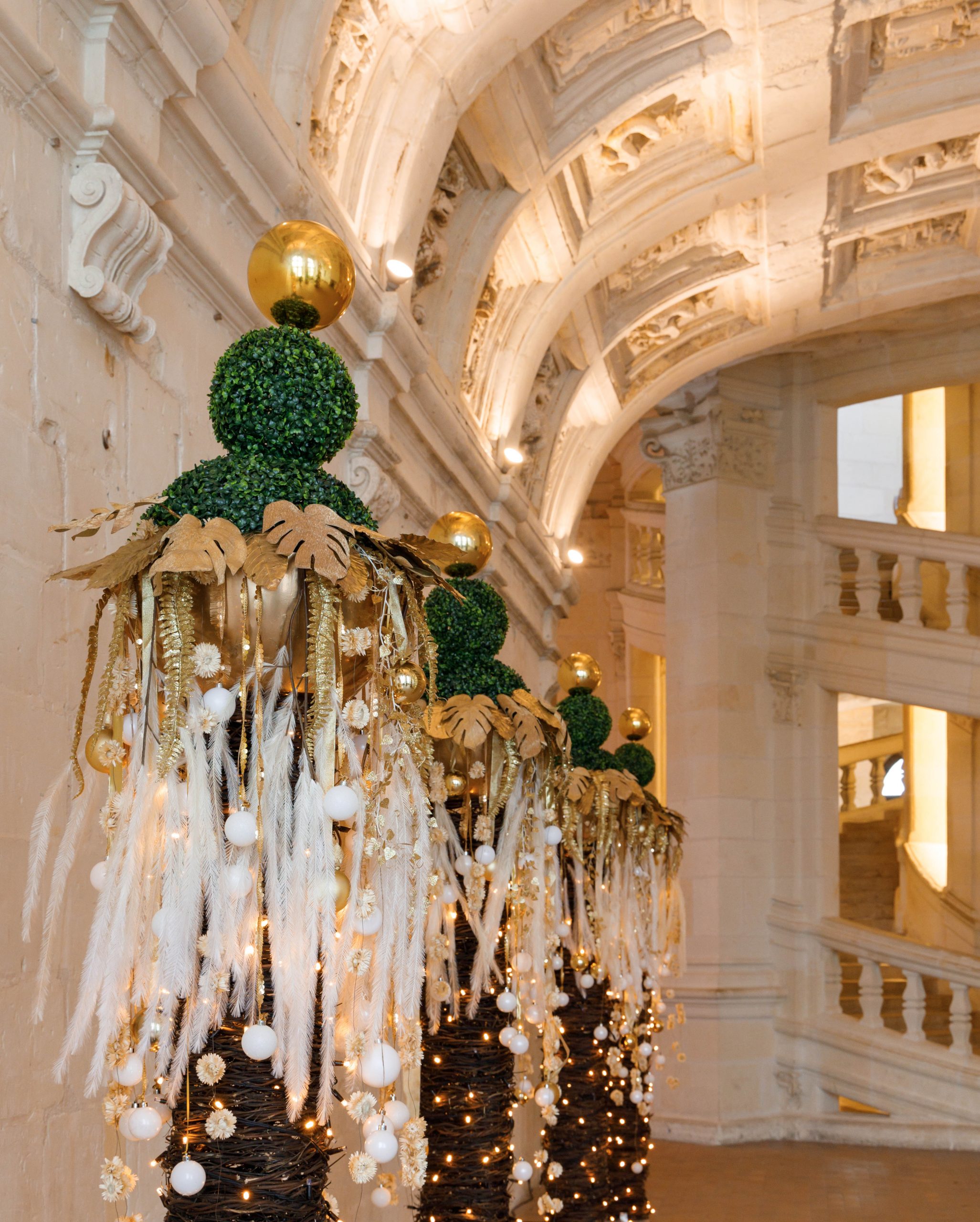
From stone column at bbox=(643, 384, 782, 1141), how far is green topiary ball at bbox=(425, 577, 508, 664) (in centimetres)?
666

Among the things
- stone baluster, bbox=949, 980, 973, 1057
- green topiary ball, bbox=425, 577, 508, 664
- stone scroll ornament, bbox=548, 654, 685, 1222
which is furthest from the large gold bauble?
stone baluster, bbox=949, 980, 973, 1057

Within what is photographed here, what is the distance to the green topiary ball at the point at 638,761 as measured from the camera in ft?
19.3

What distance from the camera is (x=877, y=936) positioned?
29.6ft

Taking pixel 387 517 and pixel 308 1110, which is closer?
pixel 308 1110

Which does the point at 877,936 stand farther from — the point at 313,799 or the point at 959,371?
the point at 313,799

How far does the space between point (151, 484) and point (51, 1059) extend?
1.26 meters

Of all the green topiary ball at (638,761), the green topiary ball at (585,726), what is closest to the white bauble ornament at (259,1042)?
the green topiary ball at (585,726)

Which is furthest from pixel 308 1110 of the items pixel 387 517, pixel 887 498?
pixel 887 498

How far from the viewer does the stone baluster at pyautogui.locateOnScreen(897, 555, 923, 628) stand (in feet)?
31.3

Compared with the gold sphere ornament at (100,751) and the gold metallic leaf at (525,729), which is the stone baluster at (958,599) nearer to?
the gold metallic leaf at (525,729)

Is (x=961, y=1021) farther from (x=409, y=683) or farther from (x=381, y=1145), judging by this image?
(x=381, y=1145)

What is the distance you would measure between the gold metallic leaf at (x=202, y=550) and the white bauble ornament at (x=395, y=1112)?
693mm

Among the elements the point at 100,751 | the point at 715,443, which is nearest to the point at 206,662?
the point at 100,751

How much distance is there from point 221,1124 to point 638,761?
14.6 feet
